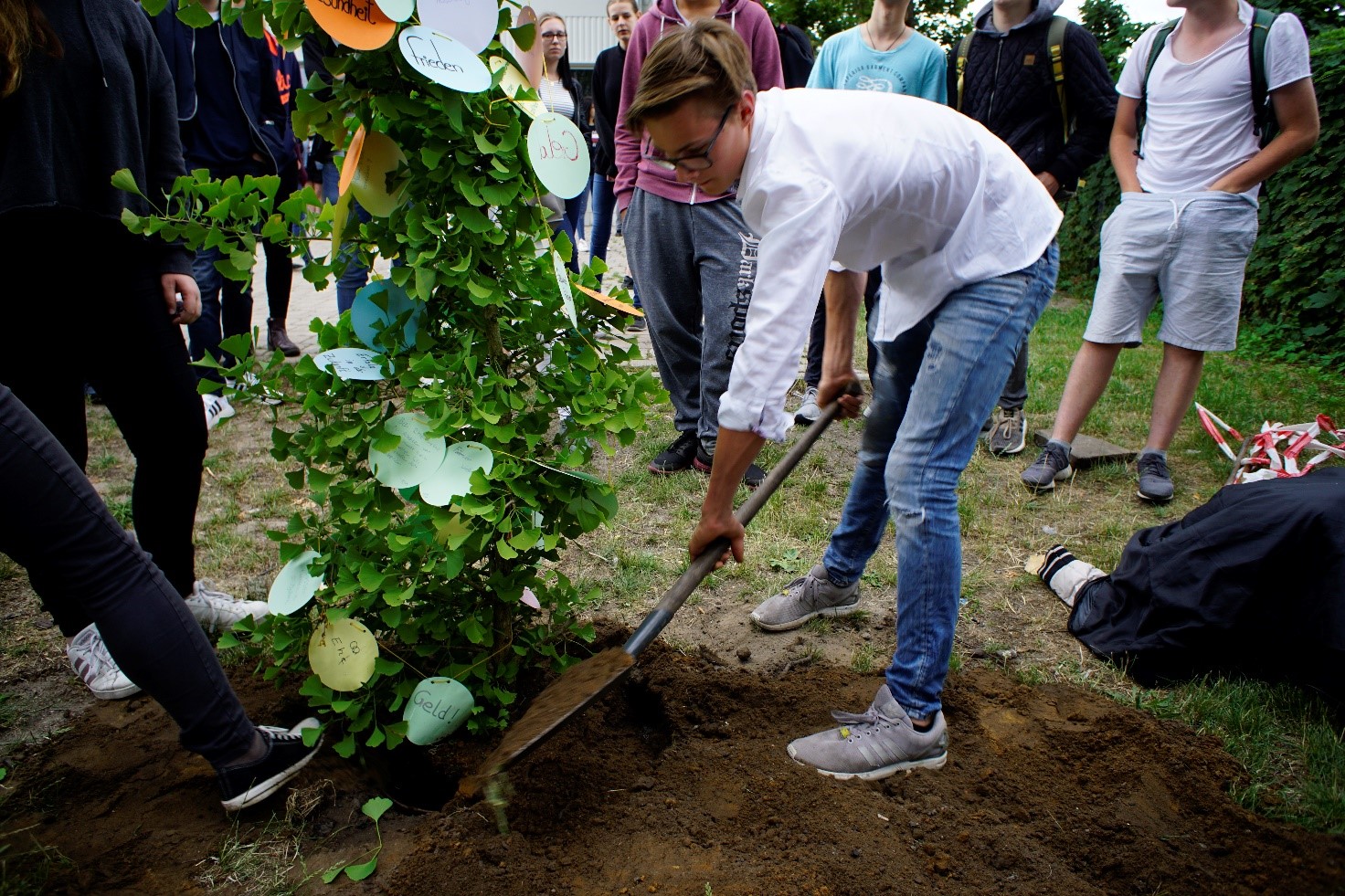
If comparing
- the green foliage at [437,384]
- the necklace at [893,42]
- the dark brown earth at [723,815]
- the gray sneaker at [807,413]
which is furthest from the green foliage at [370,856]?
the necklace at [893,42]

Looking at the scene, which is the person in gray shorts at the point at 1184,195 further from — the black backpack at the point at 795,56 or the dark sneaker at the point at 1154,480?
the black backpack at the point at 795,56

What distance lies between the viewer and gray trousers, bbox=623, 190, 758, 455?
366 centimetres

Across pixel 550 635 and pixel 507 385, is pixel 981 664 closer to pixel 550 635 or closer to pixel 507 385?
pixel 550 635

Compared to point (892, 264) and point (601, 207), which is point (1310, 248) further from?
point (892, 264)

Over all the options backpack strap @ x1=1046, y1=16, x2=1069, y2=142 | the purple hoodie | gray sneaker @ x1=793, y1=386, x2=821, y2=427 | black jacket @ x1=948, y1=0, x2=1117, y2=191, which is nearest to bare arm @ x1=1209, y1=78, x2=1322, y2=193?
black jacket @ x1=948, y1=0, x2=1117, y2=191

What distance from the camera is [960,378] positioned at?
77.6 inches

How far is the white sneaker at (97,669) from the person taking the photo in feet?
8.08

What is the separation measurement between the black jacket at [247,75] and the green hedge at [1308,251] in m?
7.15

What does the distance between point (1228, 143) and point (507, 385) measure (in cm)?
340

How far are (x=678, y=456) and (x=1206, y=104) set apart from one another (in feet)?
9.02

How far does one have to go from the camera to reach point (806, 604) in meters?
2.85

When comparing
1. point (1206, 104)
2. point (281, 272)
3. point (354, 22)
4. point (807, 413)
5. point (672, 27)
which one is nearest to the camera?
point (354, 22)

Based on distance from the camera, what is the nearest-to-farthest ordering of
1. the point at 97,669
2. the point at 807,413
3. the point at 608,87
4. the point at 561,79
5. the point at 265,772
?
the point at 265,772, the point at 97,669, the point at 807,413, the point at 608,87, the point at 561,79

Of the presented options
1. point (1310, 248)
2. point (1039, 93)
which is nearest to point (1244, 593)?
point (1039, 93)
